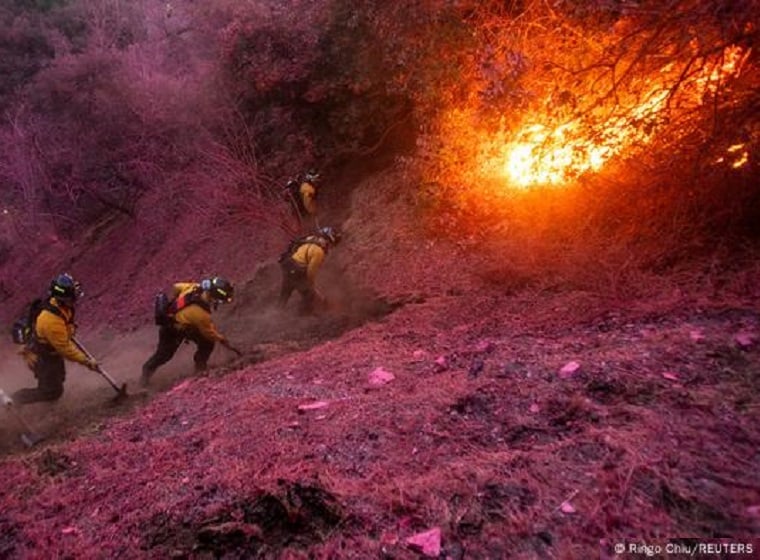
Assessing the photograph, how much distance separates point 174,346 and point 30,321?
192cm

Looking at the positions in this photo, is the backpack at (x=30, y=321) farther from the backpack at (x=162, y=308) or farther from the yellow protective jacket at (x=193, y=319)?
the yellow protective jacket at (x=193, y=319)

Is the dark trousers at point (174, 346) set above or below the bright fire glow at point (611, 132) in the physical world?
below

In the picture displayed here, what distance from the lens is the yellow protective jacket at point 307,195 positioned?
1195 cm

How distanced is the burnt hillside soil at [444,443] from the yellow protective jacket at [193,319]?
588 mm

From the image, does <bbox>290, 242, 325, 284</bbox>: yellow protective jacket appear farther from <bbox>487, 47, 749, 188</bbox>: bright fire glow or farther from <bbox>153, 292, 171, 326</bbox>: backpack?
<bbox>487, 47, 749, 188</bbox>: bright fire glow

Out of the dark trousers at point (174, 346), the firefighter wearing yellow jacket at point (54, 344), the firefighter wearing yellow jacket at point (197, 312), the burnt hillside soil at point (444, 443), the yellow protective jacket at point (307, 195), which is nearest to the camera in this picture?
the burnt hillside soil at point (444, 443)

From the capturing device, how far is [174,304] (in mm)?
7457

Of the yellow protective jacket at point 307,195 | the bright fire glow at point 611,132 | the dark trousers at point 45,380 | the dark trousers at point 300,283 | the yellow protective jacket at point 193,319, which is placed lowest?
the dark trousers at point 45,380

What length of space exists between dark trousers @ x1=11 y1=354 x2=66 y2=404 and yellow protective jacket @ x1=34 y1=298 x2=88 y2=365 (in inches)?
13.3

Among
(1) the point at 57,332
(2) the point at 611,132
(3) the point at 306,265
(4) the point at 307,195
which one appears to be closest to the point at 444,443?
(2) the point at 611,132

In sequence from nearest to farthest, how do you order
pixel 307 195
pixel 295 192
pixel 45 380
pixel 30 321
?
pixel 30 321
pixel 45 380
pixel 307 195
pixel 295 192

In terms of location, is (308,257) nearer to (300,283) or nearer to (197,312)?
(300,283)

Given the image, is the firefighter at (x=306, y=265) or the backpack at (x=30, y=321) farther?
the firefighter at (x=306, y=265)

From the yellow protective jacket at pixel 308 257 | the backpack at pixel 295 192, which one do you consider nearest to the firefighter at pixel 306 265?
the yellow protective jacket at pixel 308 257
